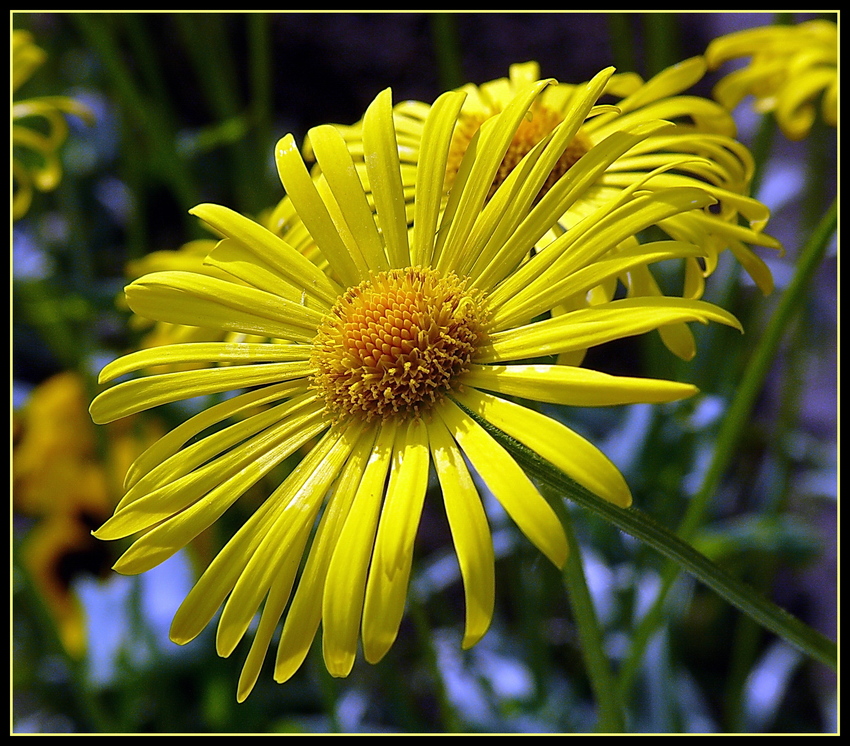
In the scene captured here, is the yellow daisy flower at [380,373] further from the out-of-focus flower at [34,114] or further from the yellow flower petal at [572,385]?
the out-of-focus flower at [34,114]

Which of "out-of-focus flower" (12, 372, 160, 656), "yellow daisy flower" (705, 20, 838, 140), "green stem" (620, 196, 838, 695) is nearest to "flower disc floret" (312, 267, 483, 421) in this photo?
"green stem" (620, 196, 838, 695)

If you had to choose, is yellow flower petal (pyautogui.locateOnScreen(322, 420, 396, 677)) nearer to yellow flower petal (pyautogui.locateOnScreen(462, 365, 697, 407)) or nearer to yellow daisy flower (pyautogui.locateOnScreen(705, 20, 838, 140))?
yellow flower petal (pyautogui.locateOnScreen(462, 365, 697, 407))

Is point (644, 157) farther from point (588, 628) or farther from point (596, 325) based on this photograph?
point (588, 628)

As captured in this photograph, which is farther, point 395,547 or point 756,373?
point 756,373

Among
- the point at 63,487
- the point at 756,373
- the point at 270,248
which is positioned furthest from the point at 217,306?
→ the point at 63,487

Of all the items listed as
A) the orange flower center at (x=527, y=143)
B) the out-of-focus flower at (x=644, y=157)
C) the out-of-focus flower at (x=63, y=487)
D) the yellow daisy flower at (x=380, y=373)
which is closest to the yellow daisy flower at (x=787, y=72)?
the out-of-focus flower at (x=644, y=157)
